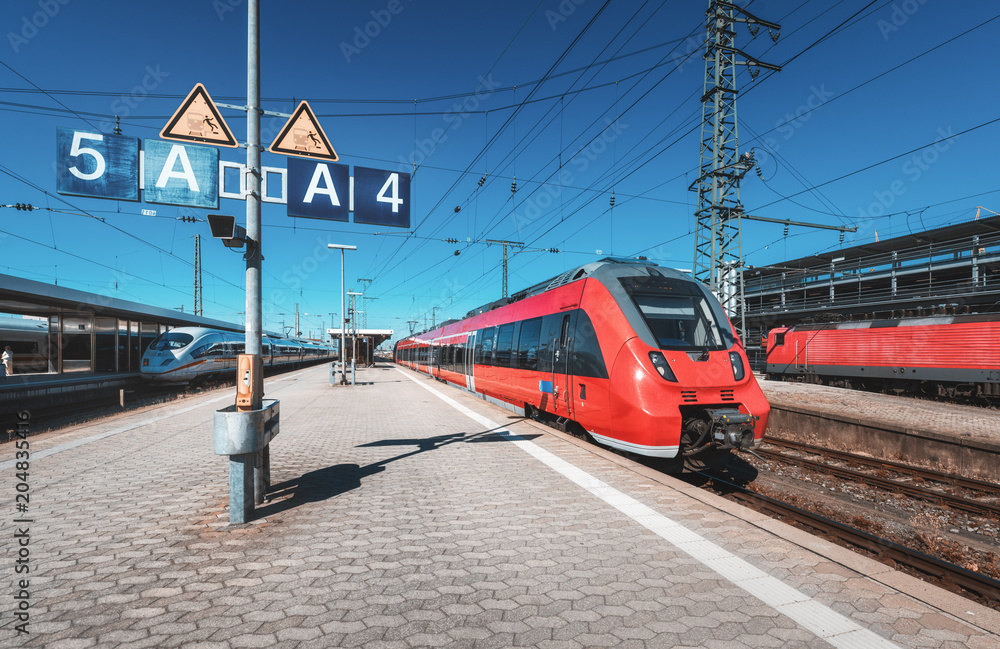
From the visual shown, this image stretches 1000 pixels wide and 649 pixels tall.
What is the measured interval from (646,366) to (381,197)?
4602 millimetres

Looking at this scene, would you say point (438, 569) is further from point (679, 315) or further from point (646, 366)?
point (679, 315)

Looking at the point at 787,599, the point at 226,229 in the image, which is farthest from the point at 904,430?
the point at 226,229

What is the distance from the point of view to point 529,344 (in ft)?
31.3

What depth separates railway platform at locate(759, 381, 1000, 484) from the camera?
7.66 metres

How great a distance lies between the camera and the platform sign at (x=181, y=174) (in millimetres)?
4898

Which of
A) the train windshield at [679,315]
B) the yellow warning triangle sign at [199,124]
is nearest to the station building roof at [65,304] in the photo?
the yellow warning triangle sign at [199,124]

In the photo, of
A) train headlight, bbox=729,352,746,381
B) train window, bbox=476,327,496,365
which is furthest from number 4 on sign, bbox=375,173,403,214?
train window, bbox=476,327,496,365

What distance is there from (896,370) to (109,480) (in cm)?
2192

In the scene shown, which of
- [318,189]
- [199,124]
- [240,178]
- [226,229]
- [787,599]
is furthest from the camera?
[318,189]

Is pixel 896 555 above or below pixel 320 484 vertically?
below

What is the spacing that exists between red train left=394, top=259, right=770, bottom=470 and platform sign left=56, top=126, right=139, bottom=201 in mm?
6312

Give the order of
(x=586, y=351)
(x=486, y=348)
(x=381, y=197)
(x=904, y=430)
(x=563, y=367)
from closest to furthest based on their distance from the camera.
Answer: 1. (x=381, y=197)
2. (x=586, y=351)
3. (x=563, y=367)
4. (x=904, y=430)
5. (x=486, y=348)

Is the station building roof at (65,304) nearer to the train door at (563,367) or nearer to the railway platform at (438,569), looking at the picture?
the railway platform at (438,569)

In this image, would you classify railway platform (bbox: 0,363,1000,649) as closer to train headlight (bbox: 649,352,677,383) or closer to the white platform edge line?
the white platform edge line
